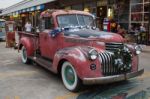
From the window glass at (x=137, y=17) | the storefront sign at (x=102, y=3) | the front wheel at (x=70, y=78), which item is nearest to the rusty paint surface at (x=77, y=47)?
the front wheel at (x=70, y=78)

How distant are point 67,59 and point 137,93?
1.80 m

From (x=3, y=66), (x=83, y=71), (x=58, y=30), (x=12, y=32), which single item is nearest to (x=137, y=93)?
(x=83, y=71)

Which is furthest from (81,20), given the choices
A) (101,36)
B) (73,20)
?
(101,36)

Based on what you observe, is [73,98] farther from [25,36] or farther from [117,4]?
[117,4]

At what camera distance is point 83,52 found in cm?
621

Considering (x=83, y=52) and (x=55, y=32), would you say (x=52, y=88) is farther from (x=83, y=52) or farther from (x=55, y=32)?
(x=55, y=32)

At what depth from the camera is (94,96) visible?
20.3 feet

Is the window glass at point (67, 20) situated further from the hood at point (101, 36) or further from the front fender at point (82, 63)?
the front fender at point (82, 63)

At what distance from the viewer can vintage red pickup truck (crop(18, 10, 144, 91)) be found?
19.8 feet

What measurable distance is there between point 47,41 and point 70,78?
212 centimetres

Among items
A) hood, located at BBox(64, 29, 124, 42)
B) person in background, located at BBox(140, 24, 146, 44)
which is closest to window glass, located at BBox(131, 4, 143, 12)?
person in background, located at BBox(140, 24, 146, 44)

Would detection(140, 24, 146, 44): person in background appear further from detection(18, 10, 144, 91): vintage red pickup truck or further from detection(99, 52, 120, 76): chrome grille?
detection(99, 52, 120, 76): chrome grille

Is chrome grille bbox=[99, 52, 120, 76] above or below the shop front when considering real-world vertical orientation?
below

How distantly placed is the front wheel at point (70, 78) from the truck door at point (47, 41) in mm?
1127
